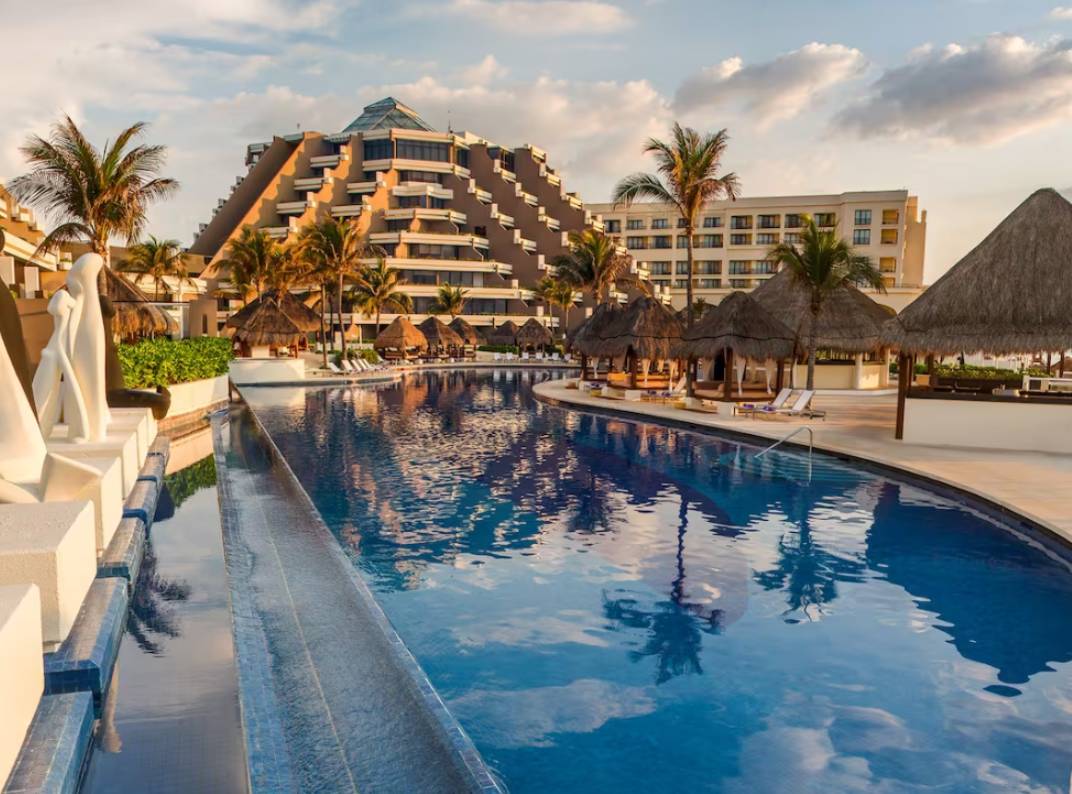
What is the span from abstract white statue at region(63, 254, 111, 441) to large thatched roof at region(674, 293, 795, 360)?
16735 mm

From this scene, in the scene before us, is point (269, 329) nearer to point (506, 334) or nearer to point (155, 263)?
point (155, 263)

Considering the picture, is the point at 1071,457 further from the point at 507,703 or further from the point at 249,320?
the point at 249,320

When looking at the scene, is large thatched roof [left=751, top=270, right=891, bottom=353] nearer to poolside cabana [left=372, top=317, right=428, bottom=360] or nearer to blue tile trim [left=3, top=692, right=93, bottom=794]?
poolside cabana [left=372, top=317, right=428, bottom=360]

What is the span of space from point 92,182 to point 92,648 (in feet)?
60.2

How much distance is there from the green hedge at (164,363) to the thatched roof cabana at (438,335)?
30806 millimetres

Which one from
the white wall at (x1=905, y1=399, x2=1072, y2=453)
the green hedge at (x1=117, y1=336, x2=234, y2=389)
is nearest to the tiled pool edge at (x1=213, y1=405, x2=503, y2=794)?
the green hedge at (x1=117, y1=336, x2=234, y2=389)

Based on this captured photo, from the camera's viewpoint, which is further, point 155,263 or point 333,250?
point 155,263

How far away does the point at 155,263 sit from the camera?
50.0 meters

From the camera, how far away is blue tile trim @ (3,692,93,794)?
3441 millimetres

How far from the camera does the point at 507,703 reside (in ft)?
18.5

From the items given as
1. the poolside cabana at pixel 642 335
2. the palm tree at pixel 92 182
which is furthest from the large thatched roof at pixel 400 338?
the palm tree at pixel 92 182

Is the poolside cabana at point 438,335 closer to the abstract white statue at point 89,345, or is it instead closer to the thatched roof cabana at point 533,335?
the thatched roof cabana at point 533,335

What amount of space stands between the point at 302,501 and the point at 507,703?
6.13 metres

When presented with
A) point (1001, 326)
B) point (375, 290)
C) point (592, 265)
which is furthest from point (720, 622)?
point (375, 290)
